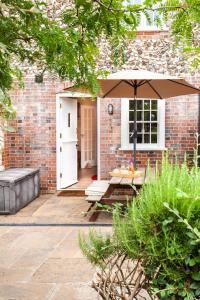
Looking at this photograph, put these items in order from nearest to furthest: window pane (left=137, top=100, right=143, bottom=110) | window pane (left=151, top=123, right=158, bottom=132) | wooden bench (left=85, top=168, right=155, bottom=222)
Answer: wooden bench (left=85, top=168, right=155, bottom=222), window pane (left=151, top=123, right=158, bottom=132), window pane (left=137, top=100, right=143, bottom=110)

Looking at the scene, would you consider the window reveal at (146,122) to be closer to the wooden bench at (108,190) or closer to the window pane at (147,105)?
the window pane at (147,105)

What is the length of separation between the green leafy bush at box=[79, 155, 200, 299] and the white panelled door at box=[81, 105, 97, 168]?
1257 centimetres

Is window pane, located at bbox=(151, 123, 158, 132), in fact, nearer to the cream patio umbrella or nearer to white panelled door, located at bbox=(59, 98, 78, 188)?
the cream patio umbrella

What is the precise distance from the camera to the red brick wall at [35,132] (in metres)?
10.6

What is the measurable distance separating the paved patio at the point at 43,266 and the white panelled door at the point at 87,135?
7980 millimetres

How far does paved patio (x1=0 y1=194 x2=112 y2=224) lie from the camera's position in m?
7.70

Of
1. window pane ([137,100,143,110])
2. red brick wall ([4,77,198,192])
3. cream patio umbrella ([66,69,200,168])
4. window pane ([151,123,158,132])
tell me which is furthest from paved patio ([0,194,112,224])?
window pane ([137,100,143,110])

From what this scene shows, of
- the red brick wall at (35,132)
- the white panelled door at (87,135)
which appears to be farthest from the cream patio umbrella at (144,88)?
the white panelled door at (87,135)

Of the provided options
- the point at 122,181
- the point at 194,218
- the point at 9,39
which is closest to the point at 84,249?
the point at 194,218

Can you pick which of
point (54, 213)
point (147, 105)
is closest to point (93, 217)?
point (54, 213)

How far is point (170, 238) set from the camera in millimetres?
2188

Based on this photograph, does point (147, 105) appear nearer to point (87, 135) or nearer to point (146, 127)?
point (146, 127)

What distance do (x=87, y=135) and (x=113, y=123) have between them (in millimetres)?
4685

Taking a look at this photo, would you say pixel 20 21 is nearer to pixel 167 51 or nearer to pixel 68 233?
pixel 68 233
